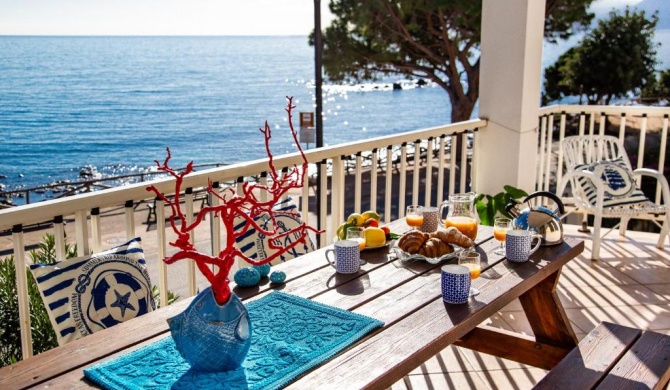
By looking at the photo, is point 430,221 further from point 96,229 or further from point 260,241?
point 96,229

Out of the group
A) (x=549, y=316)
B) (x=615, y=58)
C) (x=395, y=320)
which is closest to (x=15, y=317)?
(x=395, y=320)

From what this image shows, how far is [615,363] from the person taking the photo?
209 cm

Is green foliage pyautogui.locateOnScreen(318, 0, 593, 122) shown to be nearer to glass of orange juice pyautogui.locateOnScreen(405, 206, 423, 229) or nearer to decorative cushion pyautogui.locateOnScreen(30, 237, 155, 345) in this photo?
glass of orange juice pyautogui.locateOnScreen(405, 206, 423, 229)

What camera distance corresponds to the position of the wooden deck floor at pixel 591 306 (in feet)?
9.35

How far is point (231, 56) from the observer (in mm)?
74250

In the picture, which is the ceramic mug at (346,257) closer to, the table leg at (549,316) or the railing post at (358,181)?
the table leg at (549,316)

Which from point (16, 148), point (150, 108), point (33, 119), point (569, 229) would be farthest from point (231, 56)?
point (569, 229)

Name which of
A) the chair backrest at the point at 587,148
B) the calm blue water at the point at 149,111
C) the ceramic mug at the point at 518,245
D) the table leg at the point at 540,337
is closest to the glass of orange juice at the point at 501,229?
the ceramic mug at the point at 518,245

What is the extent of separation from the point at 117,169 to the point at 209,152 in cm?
469

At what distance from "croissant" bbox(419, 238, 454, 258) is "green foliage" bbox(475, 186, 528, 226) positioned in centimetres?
190

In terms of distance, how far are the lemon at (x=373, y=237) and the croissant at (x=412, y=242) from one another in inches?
3.4

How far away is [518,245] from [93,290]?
1.39m

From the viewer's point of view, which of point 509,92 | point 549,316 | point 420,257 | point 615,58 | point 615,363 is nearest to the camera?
point 615,363

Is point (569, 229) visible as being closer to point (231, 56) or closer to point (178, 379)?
→ point (178, 379)
